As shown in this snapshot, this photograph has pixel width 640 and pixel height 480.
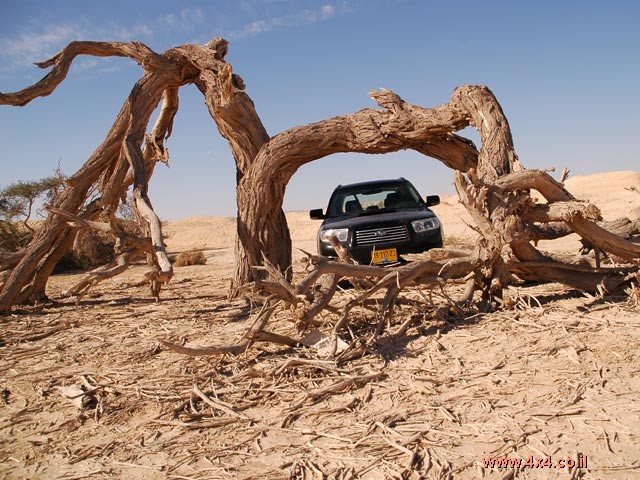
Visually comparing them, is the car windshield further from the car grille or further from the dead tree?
the dead tree

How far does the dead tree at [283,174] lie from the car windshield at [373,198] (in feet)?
3.95

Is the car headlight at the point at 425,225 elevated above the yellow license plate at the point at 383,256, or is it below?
above

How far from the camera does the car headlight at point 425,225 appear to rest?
266 inches

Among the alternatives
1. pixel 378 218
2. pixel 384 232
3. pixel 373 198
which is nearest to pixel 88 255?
pixel 373 198

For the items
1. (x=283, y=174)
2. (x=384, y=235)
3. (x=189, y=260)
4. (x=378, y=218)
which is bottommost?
(x=189, y=260)

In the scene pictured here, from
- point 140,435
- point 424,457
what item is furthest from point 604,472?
point 140,435

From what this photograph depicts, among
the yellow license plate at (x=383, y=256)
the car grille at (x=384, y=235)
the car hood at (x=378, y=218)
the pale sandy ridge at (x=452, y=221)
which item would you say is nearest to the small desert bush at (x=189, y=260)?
the pale sandy ridge at (x=452, y=221)

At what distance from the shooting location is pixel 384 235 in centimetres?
669

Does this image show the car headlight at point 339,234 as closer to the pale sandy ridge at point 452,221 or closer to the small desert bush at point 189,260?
the small desert bush at point 189,260

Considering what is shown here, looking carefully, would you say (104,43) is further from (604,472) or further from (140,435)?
(604,472)

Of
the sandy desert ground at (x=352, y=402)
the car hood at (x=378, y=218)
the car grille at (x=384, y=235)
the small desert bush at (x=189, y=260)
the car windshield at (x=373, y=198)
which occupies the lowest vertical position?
the sandy desert ground at (x=352, y=402)

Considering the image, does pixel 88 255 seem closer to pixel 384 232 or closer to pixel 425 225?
pixel 384 232

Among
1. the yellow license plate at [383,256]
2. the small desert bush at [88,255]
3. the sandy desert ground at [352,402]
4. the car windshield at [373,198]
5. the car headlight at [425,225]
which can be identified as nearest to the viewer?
the sandy desert ground at [352,402]

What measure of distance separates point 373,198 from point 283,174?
5.97 ft
